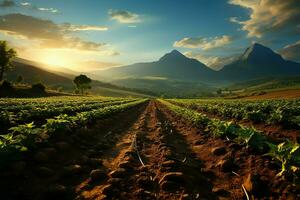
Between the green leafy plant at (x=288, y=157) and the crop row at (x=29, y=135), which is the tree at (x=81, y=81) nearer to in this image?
the crop row at (x=29, y=135)

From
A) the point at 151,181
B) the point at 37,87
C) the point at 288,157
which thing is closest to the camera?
the point at 288,157

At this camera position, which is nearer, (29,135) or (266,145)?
(266,145)

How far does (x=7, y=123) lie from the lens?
14.6m

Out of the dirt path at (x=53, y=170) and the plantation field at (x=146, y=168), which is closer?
the plantation field at (x=146, y=168)

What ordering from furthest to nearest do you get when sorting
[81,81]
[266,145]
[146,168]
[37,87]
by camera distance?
[81,81] < [37,87] < [266,145] < [146,168]

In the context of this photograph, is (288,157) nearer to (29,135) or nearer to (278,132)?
(29,135)

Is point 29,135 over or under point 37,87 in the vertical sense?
under

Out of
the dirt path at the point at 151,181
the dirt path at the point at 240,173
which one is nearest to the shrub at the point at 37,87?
the dirt path at the point at 151,181

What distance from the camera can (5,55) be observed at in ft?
234

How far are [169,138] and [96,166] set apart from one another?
19.4 ft

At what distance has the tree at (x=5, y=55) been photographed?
233 ft

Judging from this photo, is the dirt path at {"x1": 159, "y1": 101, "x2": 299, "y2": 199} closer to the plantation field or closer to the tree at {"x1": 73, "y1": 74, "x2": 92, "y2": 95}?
the plantation field

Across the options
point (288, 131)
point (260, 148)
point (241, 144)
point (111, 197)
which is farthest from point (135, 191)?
point (288, 131)

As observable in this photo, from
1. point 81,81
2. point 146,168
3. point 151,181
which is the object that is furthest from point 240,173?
point 81,81
